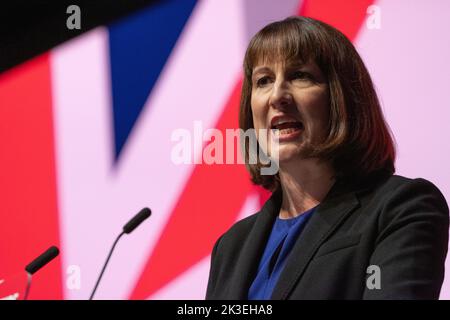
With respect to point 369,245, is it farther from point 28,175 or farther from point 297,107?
point 28,175

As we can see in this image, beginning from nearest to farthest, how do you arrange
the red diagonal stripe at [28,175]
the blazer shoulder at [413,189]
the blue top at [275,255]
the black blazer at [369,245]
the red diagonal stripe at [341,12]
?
1. the black blazer at [369,245]
2. the blazer shoulder at [413,189]
3. the blue top at [275,255]
4. the red diagonal stripe at [341,12]
5. the red diagonal stripe at [28,175]

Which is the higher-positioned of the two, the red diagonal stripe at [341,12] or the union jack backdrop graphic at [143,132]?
the red diagonal stripe at [341,12]

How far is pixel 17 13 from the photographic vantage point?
257 centimetres

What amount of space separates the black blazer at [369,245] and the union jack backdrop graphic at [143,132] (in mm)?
754

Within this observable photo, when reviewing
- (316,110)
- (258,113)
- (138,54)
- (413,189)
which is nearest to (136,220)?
(258,113)

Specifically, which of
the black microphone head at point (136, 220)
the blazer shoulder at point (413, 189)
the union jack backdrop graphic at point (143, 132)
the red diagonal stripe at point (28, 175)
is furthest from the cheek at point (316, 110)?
the red diagonal stripe at point (28, 175)

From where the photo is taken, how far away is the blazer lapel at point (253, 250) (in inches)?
64.5

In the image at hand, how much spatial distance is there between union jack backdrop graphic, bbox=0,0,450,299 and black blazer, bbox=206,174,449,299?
29.7 inches

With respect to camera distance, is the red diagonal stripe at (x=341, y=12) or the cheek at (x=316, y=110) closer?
the cheek at (x=316, y=110)

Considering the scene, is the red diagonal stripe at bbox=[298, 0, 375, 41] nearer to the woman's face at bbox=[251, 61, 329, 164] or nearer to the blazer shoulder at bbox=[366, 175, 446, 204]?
the woman's face at bbox=[251, 61, 329, 164]

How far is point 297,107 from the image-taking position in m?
1.69

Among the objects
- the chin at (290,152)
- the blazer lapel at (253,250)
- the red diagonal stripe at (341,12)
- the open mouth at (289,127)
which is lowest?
the blazer lapel at (253,250)

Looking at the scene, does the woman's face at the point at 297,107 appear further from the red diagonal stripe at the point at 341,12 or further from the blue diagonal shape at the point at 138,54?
the blue diagonal shape at the point at 138,54
